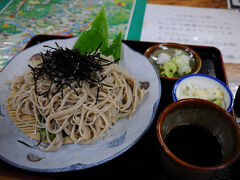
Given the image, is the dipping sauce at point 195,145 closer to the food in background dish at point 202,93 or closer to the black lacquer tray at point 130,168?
the black lacquer tray at point 130,168

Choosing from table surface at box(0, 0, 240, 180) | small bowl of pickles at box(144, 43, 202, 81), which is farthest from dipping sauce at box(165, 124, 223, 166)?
table surface at box(0, 0, 240, 180)

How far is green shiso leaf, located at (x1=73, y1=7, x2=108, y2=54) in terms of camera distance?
210 centimetres

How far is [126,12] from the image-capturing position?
3203 mm

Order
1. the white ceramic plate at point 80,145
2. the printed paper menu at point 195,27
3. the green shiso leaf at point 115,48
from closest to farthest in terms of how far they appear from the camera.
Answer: the white ceramic plate at point 80,145
the green shiso leaf at point 115,48
the printed paper menu at point 195,27

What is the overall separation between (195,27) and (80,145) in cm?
257

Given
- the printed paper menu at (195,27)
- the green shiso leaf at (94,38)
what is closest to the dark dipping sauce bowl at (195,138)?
the green shiso leaf at (94,38)

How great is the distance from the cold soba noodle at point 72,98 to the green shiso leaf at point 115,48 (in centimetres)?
25

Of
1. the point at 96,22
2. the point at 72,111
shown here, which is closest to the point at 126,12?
the point at 96,22

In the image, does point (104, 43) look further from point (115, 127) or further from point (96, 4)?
point (96, 4)

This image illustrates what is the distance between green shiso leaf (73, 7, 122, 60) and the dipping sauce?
1.05 m

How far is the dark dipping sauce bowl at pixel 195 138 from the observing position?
3.51ft

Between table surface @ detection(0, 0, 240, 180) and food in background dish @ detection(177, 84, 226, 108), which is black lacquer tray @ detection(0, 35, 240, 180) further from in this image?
food in background dish @ detection(177, 84, 226, 108)

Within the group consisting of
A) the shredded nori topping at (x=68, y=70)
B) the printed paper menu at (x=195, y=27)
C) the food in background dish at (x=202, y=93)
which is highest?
the shredded nori topping at (x=68, y=70)

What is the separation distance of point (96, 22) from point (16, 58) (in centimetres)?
91
